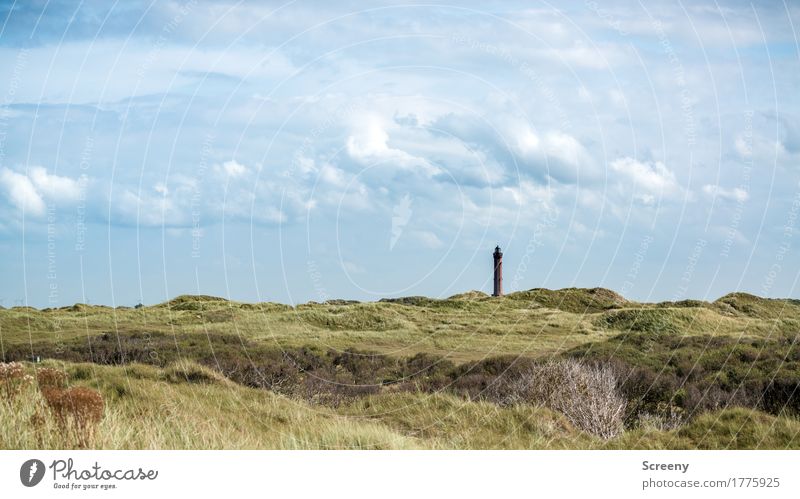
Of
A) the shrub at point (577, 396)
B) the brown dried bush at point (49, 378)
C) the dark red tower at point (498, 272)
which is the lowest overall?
the shrub at point (577, 396)

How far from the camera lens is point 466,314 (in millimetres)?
54250

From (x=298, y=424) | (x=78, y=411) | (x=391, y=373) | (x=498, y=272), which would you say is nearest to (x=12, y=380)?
(x=78, y=411)

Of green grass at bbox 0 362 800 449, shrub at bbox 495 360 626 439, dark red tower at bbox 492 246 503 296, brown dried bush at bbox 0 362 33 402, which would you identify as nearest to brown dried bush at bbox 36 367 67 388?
brown dried bush at bbox 0 362 33 402

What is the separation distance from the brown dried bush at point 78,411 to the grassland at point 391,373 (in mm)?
140

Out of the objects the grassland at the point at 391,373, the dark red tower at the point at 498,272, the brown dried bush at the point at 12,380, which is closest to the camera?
the brown dried bush at the point at 12,380

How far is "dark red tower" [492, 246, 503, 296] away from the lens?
59.8 m

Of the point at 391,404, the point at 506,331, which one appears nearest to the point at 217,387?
the point at 391,404

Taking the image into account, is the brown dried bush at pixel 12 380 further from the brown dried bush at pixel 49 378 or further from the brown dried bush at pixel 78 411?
the brown dried bush at pixel 78 411

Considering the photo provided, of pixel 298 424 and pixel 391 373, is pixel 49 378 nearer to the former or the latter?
pixel 298 424

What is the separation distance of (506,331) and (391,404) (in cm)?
2826

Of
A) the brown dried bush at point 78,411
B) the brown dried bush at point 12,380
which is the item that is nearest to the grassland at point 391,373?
the brown dried bush at point 78,411

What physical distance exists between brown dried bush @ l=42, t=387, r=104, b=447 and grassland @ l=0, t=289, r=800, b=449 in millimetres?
140

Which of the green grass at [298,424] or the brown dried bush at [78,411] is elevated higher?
the brown dried bush at [78,411]

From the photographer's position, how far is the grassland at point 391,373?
12477mm
